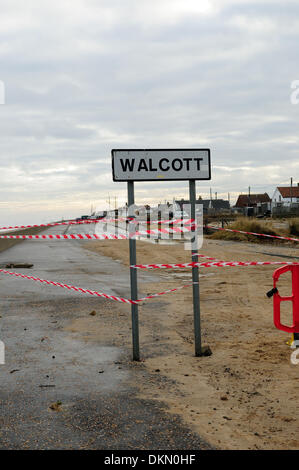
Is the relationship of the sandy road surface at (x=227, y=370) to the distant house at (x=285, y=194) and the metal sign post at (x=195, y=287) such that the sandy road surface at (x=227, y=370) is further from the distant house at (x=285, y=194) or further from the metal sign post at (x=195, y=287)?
the distant house at (x=285, y=194)

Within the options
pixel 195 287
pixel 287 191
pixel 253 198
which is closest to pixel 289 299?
pixel 195 287

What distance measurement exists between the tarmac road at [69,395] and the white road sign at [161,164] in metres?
2.41

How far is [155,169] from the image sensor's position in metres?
6.30

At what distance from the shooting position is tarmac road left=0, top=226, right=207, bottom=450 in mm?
3941

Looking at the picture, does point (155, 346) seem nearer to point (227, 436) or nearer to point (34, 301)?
point (227, 436)

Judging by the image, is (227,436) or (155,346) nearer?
(227,436)

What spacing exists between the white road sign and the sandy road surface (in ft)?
7.77

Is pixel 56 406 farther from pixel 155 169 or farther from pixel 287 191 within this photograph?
pixel 287 191

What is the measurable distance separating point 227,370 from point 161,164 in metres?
2.71

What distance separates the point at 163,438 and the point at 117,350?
2737 millimetres

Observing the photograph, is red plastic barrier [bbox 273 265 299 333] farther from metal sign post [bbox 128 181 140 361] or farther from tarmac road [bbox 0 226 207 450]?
tarmac road [bbox 0 226 207 450]

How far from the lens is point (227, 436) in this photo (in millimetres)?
3957

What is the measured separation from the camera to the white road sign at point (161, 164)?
6164 millimetres
